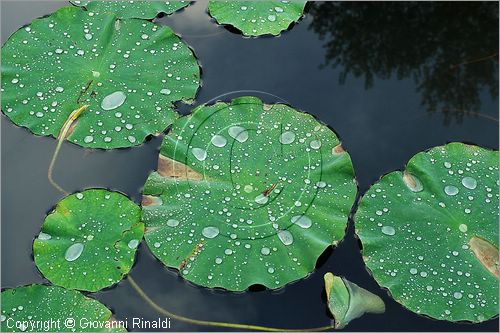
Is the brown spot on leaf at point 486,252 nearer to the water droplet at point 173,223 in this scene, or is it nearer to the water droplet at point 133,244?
the water droplet at point 173,223

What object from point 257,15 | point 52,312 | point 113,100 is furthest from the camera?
point 257,15

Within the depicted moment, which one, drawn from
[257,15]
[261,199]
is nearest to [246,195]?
[261,199]

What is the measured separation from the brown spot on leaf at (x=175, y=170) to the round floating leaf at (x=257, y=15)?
0.89 m

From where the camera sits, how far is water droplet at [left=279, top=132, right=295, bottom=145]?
105 inches

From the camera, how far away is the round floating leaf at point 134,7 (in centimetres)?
315

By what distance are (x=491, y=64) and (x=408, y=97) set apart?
51 centimetres

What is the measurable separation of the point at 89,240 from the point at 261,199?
73 centimetres

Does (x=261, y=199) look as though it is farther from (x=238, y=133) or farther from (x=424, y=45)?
(x=424, y=45)

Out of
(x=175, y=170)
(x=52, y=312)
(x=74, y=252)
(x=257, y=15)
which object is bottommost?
(x=52, y=312)

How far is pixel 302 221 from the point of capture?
2480 mm

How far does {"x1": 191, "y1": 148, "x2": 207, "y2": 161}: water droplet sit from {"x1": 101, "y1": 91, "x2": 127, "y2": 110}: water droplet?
17.8 inches

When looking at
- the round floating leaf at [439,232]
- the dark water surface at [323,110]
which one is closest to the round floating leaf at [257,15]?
the dark water surface at [323,110]

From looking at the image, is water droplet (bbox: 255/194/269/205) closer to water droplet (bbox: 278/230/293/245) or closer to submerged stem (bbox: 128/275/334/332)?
water droplet (bbox: 278/230/293/245)

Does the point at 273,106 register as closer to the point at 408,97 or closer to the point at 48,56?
the point at 408,97
